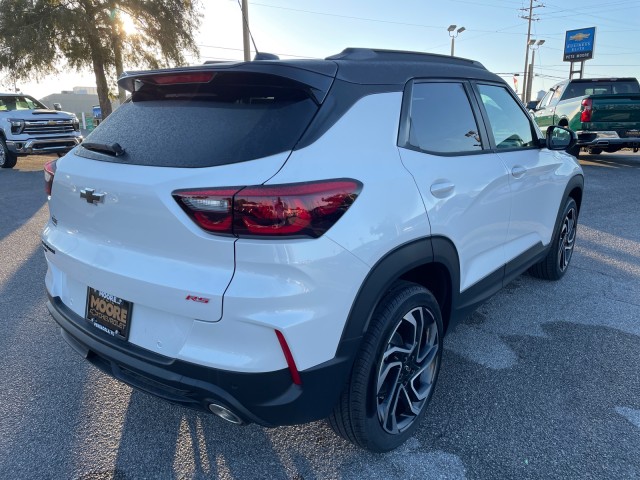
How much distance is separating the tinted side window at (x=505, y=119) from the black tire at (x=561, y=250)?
1.00 metres

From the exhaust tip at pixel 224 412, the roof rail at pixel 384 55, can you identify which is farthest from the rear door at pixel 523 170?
the exhaust tip at pixel 224 412

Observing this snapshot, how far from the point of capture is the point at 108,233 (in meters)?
2.11

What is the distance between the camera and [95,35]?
18000 millimetres

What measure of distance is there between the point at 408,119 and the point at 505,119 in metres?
1.39

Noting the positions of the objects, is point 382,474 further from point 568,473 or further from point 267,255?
point 267,255

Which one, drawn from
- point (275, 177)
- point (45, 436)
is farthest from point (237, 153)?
point (45, 436)

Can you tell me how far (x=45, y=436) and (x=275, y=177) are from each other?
1.85 m

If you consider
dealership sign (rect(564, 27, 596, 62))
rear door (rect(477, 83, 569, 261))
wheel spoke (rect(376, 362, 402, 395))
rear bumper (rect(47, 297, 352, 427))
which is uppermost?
dealership sign (rect(564, 27, 596, 62))

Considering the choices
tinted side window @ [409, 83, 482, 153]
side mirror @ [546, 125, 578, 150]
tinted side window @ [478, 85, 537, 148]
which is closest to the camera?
tinted side window @ [409, 83, 482, 153]

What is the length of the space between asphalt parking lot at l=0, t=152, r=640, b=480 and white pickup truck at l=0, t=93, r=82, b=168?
10920 millimetres

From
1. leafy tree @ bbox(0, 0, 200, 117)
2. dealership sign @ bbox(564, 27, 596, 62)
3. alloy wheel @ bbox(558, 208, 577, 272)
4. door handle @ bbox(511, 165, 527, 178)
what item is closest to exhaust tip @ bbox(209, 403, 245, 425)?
door handle @ bbox(511, 165, 527, 178)

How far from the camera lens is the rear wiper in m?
2.19

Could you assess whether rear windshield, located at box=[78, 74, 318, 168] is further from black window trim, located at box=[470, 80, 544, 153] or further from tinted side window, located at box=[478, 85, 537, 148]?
tinted side window, located at box=[478, 85, 537, 148]

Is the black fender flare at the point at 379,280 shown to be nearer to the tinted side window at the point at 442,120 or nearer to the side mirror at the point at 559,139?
the tinted side window at the point at 442,120
